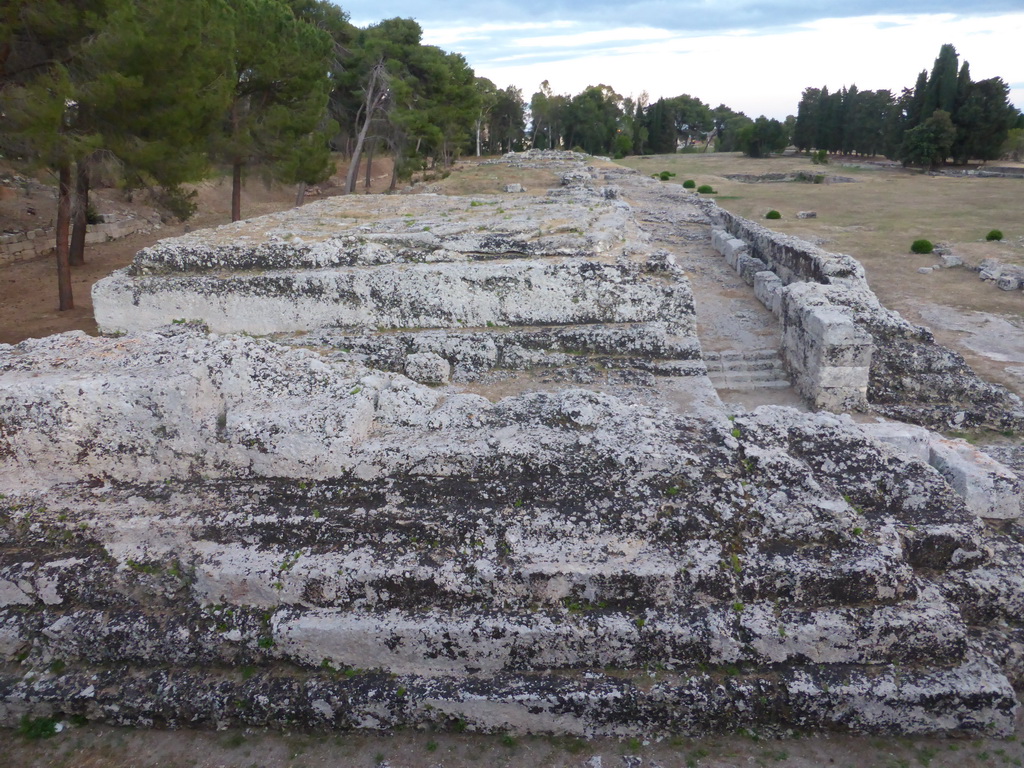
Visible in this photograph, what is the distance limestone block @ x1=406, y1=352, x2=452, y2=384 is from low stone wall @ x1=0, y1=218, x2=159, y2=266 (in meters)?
14.2

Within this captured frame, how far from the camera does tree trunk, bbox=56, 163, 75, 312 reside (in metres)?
11.2

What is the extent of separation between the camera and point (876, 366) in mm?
7809

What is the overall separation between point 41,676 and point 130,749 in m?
0.66

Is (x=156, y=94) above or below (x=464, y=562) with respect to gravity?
above

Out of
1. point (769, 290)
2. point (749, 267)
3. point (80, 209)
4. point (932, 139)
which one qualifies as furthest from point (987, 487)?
point (932, 139)

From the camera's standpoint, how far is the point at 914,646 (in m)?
3.38

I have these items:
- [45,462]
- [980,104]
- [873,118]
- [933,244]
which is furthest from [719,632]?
[873,118]

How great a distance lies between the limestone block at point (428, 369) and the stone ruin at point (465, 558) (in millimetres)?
1414

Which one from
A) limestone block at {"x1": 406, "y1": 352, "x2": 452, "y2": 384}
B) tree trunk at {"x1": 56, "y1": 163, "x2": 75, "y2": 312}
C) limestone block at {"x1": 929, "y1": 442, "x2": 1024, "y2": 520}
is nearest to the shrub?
limestone block at {"x1": 406, "y1": 352, "x2": 452, "y2": 384}

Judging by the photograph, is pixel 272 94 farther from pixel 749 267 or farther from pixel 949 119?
pixel 949 119

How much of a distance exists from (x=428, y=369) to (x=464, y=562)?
9.02 feet

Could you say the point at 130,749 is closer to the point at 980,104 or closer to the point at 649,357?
the point at 649,357

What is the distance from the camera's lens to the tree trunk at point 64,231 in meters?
11.2

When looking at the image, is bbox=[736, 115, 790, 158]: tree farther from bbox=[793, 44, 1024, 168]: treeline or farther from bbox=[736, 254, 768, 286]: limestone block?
bbox=[736, 254, 768, 286]: limestone block
